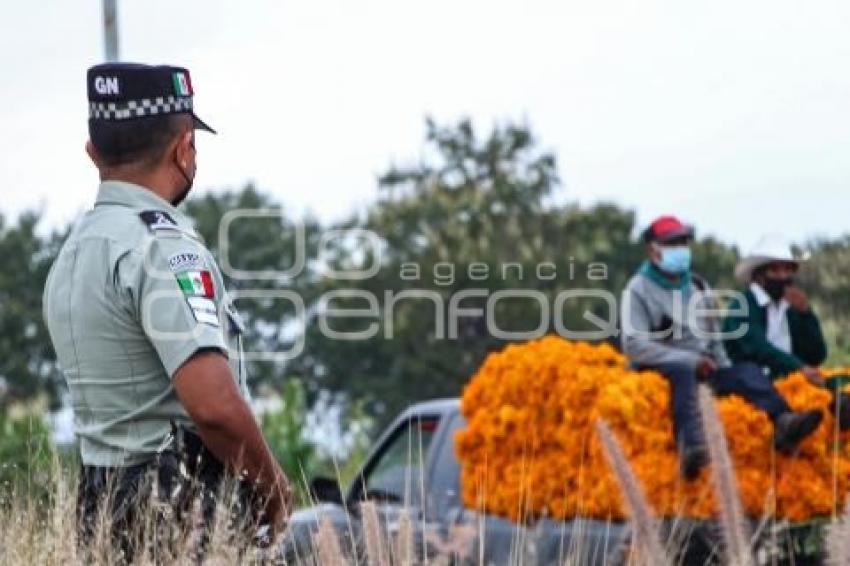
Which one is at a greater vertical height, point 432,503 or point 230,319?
point 230,319

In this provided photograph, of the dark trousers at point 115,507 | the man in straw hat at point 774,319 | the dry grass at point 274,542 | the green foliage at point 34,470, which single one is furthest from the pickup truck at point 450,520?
the dark trousers at point 115,507

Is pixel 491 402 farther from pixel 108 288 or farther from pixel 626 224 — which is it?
pixel 626 224

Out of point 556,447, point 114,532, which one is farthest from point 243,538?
point 556,447

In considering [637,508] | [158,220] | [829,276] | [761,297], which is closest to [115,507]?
[158,220]

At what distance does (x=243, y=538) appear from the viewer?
15.6 ft

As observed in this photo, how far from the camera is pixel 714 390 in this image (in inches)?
400

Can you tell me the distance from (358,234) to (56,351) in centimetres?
4853

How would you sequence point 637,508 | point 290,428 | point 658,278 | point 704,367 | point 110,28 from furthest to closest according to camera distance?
1. point 290,428
2. point 110,28
3. point 658,278
4. point 704,367
5. point 637,508

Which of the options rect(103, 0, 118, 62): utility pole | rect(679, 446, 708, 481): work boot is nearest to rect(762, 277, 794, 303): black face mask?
rect(679, 446, 708, 481): work boot

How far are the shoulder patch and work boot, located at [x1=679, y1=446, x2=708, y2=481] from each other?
5184 millimetres

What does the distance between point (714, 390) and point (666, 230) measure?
1.00 m

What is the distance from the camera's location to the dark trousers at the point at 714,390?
386 inches

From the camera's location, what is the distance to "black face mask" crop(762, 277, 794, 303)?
1101cm

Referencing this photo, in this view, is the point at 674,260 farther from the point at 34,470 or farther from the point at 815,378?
the point at 34,470
